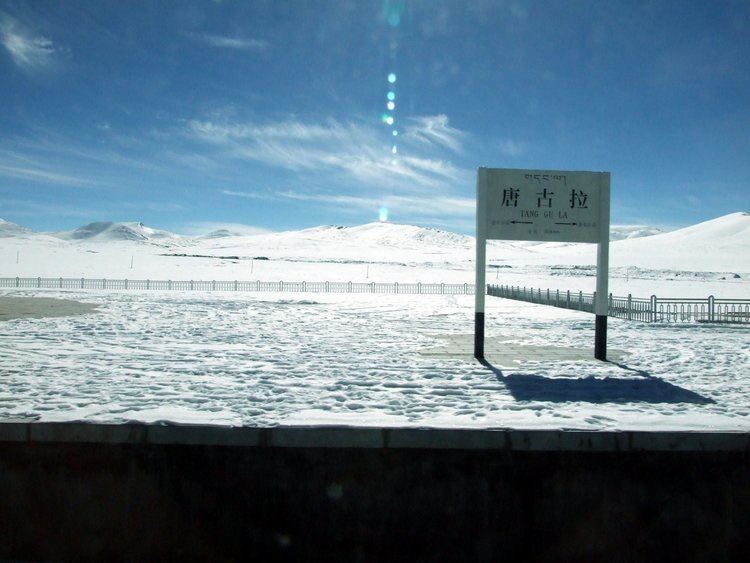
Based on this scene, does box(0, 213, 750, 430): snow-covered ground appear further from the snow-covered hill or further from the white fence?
the snow-covered hill

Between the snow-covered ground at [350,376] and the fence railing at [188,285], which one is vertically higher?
the fence railing at [188,285]

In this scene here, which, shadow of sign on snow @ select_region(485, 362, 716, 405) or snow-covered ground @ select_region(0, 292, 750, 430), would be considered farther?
shadow of sign on snow @ select_region(485, 362, 716, 405)

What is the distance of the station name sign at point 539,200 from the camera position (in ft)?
32.9

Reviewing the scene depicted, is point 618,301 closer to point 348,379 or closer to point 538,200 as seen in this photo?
point 538,200

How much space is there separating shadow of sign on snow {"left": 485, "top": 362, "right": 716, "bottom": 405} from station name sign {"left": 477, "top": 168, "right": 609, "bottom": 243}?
2807mm

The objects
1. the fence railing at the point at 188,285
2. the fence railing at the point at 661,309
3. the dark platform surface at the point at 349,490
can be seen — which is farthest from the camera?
the fence railing at the point at 188,285

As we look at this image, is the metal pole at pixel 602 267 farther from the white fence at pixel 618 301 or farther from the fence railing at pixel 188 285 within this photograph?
the fence railing at pixel 188 285

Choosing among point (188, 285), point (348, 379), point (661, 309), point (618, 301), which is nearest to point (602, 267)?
point (348, 379)

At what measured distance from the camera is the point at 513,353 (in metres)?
11.0

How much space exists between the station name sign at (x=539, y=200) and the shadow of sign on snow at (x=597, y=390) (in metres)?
2.81

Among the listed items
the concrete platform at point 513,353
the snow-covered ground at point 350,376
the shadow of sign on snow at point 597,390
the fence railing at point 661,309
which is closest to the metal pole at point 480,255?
the concrete platform at point 513,353

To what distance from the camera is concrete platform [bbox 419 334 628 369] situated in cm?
1019

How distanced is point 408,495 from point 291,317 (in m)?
13.0

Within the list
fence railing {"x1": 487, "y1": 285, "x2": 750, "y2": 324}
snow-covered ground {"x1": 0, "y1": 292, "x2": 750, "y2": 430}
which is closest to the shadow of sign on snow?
snow-covered ground {"x1": 0, "y1": 292, "x2": 750, "y2": 430}
